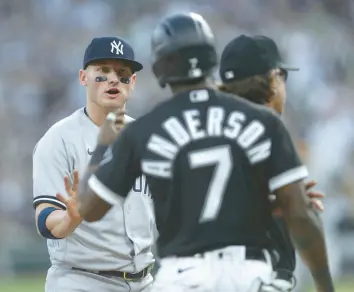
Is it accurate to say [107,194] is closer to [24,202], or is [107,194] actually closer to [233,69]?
[233,69]

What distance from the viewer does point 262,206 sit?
154 inches

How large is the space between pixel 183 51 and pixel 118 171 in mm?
573

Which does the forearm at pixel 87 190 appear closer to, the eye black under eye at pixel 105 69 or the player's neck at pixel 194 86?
the player's neck at pixel 194 86

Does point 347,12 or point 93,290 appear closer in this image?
point 93,290

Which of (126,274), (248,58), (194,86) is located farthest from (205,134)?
(126,274)

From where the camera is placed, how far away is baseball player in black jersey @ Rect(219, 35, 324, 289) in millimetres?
4297

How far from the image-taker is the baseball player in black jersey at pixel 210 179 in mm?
3832

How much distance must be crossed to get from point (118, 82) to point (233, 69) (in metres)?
1.52

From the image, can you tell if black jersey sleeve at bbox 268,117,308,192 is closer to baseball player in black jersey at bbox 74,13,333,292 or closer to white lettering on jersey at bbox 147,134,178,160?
baseball player in black jersey at bbox 74,13,333,292

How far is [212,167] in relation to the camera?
3.83 metres

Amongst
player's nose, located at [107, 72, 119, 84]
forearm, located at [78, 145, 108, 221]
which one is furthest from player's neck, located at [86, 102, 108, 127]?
forearm, located at [78, 145, 108, 221]

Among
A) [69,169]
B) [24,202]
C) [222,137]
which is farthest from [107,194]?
[24,202]

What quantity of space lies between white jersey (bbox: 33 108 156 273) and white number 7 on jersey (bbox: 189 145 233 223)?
6.06 feet

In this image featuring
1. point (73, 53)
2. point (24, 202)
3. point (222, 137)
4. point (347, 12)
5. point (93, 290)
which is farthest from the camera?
point (347, 12)
